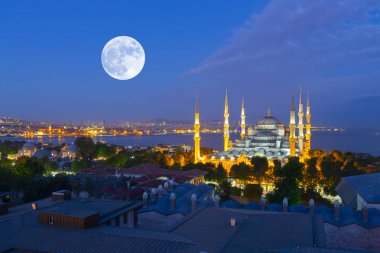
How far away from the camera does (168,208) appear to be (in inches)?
562

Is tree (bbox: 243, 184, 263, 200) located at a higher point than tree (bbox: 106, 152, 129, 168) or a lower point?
lower

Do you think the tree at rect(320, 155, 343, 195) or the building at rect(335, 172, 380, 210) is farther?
the tree at rect(320, 155, 343, 195)

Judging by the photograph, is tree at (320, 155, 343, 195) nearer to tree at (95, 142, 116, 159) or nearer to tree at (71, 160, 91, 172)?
tree at (71, 160, 91, 172)

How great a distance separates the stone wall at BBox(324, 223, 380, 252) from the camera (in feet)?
40.8

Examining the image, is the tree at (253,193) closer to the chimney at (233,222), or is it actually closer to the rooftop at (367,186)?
the rooftop at (367,186)

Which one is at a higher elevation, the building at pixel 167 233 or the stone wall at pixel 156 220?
the building at pixel 167 233

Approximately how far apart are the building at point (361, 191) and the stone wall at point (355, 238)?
2.81 m

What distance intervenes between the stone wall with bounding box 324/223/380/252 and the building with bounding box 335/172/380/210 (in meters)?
2.81

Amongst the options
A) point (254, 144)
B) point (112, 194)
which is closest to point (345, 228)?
point (112, 194)

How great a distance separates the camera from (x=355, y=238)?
492 inches

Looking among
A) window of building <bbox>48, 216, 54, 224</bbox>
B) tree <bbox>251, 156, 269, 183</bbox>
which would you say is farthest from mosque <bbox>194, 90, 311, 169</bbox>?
window of building <bbox>48, 216, 54, 224</bbox>

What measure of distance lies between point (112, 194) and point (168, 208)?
5.95m

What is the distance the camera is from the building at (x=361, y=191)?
15133 millimetres

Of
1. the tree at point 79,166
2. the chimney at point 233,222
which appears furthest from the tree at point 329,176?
the tree at point 79,166
